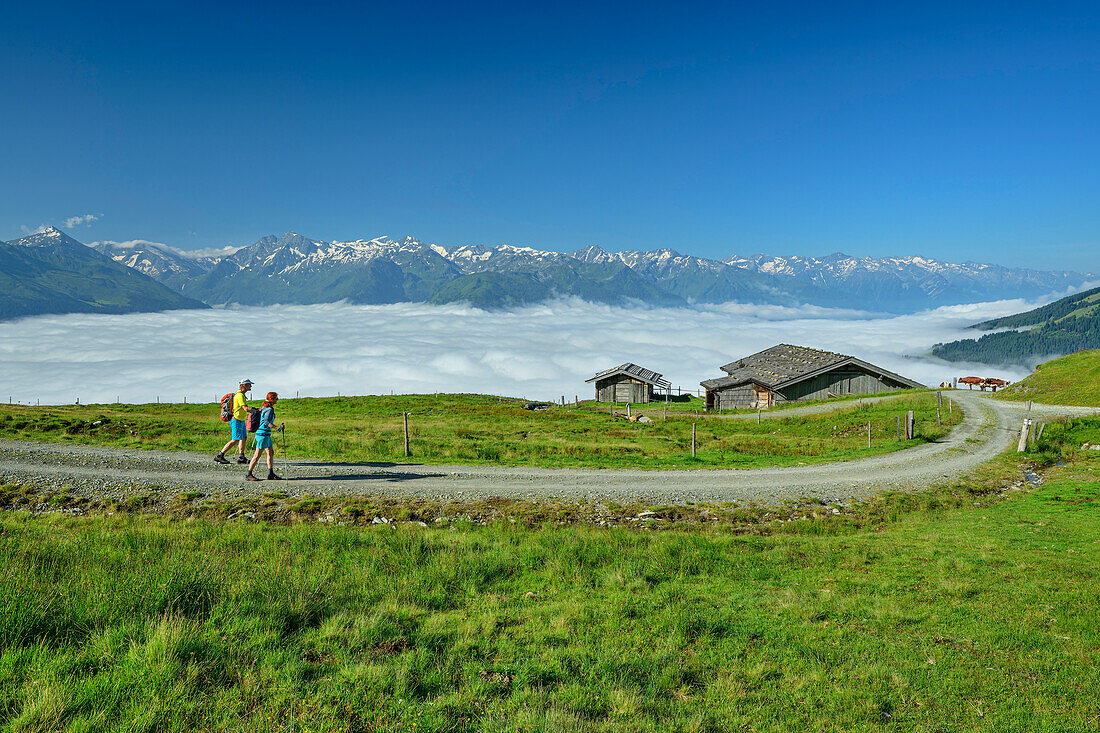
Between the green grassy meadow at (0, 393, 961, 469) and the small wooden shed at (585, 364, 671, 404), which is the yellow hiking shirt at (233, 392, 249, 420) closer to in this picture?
the green grassy meadow at (0, 393, 961, 469)

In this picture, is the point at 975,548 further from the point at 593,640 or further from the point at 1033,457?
the point at 1033,457

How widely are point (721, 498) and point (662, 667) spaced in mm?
10989

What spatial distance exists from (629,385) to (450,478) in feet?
215

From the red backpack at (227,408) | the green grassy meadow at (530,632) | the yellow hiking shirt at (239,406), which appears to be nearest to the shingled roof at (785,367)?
the green grassy meadow at (530,632)

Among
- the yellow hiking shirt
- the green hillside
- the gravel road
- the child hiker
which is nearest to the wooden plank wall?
the green hillside

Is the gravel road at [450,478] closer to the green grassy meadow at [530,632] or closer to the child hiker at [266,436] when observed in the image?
the child hiker at [266,436]

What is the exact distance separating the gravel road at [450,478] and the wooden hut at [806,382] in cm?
3740

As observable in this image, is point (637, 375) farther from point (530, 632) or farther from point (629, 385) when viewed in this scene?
point (530, 632)

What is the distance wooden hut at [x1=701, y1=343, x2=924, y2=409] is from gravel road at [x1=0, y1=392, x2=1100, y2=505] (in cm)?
3740

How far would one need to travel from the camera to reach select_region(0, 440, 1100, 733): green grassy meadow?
531 cm

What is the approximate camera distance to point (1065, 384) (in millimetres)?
51781

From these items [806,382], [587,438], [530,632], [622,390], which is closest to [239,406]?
[530,632]

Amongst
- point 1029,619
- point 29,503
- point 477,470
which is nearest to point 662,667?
point 1029,619

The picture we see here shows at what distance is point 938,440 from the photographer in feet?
100
